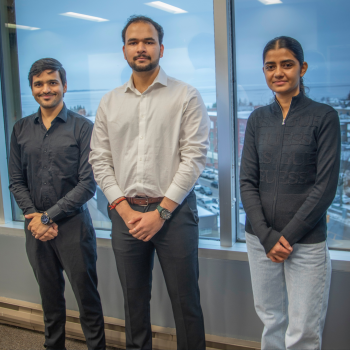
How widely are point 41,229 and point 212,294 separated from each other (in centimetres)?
107

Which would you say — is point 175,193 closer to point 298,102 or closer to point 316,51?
point 298,102

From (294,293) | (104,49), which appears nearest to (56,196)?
(104,49)

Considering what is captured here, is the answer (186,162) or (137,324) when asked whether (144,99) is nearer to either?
(186,162)

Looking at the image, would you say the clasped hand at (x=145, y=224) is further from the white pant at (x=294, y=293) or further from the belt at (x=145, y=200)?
the white pant at (x=294, y=293)

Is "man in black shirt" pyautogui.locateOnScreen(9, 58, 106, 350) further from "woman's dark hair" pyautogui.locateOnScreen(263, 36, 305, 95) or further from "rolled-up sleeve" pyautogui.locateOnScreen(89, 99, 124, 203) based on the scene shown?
"woman's dark hair" pyautogui.locateOnScreen(263, 36, 305, 95)

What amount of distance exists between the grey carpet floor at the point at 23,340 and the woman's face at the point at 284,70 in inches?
74.9

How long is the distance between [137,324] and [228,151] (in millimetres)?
1081

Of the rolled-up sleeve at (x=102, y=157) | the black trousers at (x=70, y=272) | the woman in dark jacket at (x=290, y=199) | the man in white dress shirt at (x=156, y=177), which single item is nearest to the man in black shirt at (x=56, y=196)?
the black trousers at (x=70, y=272)

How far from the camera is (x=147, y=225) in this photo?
1.50m

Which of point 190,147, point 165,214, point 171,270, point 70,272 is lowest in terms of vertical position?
point 70,272

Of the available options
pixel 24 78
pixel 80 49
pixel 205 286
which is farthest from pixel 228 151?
pixel 24 78

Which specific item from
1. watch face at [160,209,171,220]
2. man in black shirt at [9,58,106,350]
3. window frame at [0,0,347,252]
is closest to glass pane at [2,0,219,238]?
window frame at [0,0,347,252]

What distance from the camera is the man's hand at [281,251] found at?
1341mm

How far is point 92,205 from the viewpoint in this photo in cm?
260
